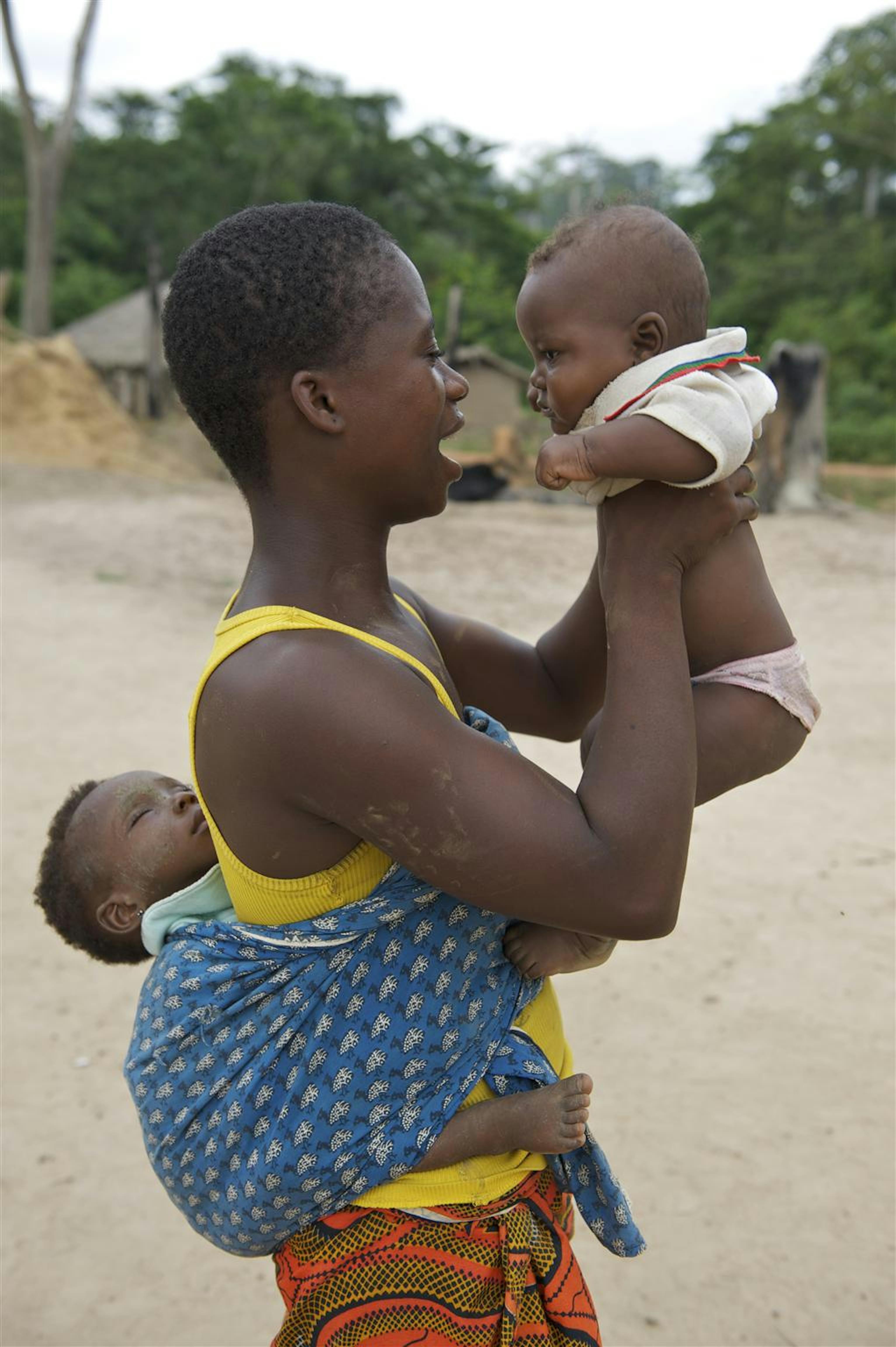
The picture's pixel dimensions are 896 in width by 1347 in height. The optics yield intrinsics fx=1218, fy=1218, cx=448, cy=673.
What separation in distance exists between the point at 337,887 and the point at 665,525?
52cm

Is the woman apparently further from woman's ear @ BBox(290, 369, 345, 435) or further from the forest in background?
the forest in background

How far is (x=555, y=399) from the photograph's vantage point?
4.93 ft

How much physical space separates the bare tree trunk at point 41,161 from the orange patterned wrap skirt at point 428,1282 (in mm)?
18334

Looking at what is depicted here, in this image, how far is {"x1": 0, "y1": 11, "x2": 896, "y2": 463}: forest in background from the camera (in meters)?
23.9

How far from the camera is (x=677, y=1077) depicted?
313cm

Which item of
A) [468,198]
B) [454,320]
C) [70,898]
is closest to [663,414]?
[70,898]

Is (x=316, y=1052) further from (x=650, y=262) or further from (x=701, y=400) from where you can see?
(x=650, y=262)

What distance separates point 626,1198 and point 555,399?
98 centimetres

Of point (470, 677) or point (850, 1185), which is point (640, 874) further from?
point (850, 1185)

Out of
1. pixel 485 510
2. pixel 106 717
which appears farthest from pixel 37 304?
pixel 106 717

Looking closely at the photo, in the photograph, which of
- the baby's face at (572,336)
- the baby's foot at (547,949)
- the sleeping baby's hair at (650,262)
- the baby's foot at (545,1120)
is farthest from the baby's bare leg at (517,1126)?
the sleeping baby's hair at (650,262)

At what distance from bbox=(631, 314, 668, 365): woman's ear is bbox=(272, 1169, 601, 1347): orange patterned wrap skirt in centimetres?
99

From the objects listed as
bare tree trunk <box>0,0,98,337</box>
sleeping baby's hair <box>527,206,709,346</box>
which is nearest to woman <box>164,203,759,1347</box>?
sleeping baby's hair <box>527,206,709,346</box>

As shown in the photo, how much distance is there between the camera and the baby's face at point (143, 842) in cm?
162
